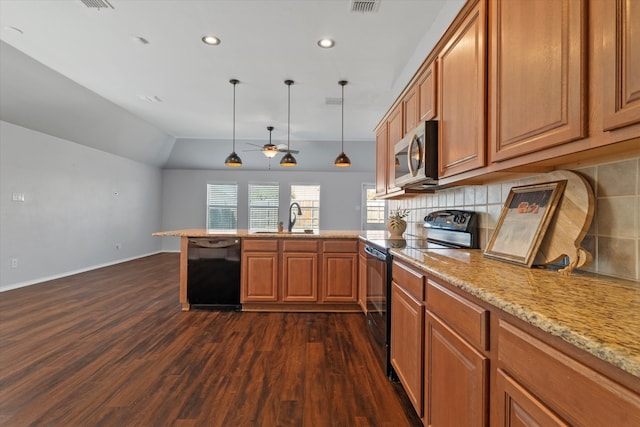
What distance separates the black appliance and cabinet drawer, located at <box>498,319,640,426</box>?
1.29 meters

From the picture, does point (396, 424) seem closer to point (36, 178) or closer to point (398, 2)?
point (398, 2)

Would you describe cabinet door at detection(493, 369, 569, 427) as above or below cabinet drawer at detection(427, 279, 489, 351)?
below

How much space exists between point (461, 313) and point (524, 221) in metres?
0.66

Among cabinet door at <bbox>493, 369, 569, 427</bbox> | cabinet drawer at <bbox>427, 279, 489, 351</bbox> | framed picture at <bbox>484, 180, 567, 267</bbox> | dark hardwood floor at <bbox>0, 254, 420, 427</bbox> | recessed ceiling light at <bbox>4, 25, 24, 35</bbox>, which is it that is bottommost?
dark hardwood floor at <bbox>0, 254, 420, 427</bbox>

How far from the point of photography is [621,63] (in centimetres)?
86

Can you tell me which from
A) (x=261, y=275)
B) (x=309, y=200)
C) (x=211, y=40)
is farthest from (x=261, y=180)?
(x=211, y=40)

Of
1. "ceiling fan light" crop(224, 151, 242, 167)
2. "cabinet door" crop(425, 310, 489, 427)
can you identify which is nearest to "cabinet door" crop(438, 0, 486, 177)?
"cabinet door" crop(425, 310, 489, 427)

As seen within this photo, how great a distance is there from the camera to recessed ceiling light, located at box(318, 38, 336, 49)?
10.6ft

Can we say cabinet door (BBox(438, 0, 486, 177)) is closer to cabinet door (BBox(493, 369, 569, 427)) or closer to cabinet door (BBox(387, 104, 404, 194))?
cabinet door (BBox(387, 104, 404, 194))

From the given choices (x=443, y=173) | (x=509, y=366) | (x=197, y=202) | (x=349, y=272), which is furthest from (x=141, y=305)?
(x=197, y=202)

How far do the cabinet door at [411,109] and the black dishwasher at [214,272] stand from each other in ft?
7.27

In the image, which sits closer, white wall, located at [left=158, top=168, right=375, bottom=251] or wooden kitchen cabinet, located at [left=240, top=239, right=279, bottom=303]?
wooden kitchen cabinet, located at [left=240, top=239, right=279, bottom=303]

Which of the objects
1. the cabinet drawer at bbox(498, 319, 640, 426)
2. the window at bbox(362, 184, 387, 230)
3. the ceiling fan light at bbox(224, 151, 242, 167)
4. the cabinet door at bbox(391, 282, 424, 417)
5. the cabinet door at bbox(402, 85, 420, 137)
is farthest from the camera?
the window at bbox(362, 184, 387, 230)

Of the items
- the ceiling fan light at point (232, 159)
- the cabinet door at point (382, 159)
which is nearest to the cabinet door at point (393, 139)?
the cabinet door at point (382, 159)
